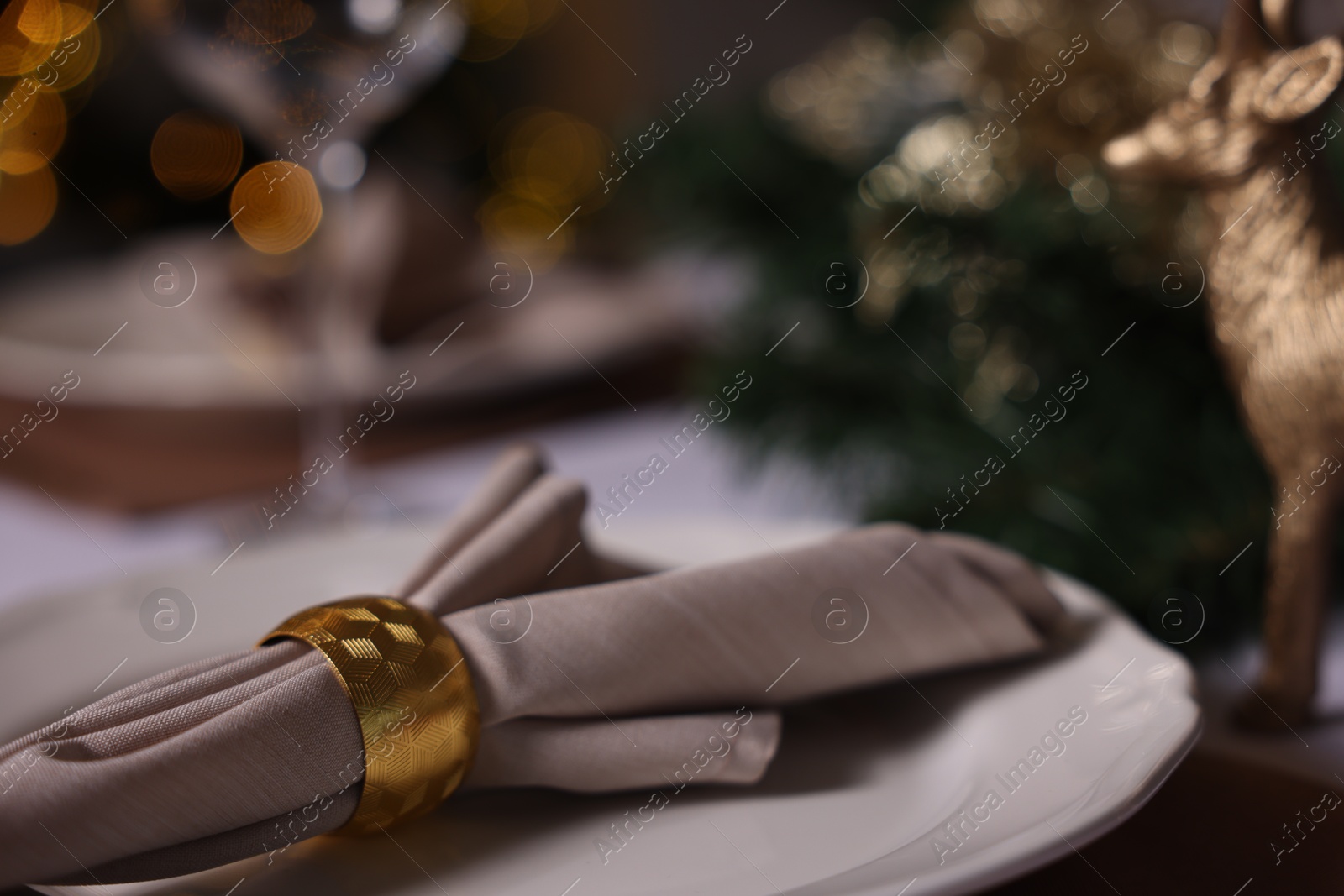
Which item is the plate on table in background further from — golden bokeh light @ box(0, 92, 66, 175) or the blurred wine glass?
golden bokeh light @ box(0, 92, 66, 175)

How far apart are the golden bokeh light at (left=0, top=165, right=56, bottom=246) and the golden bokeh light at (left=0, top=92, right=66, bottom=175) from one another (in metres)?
0.02

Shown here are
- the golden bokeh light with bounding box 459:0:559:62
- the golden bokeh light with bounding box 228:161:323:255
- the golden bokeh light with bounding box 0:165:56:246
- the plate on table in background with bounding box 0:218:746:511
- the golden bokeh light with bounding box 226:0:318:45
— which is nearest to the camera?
the golden bokeh light with bounding box 226:0:318:45

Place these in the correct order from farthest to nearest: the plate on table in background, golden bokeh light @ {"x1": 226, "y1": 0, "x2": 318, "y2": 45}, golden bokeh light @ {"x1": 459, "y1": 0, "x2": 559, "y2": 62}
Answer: golden bokeh light @ {"x1": 459, "y1": 0, "x2": 559, "y2": 62}, the plate on table in background, golden bokeh light @ {"x1": 226, "y1": 0, "x2": 318, "y2": 45}

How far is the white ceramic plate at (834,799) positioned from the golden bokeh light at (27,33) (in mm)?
889

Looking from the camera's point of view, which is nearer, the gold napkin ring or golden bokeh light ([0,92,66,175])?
the gold napkin ring

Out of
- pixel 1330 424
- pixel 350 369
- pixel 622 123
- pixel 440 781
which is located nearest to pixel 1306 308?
pixel 1330 424

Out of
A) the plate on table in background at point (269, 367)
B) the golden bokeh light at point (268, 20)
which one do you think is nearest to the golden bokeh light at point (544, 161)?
the plate on table in background at point (269, 367)

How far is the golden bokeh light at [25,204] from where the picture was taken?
1.21 meters

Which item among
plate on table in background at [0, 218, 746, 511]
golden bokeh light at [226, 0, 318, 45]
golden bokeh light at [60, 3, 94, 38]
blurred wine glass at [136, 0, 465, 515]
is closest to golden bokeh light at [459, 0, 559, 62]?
golden bokeh light at [60, 3, 94, 38]

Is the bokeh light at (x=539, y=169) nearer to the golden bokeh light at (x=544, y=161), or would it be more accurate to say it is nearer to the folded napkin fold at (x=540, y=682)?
the golden bokeh light at (x=544, y=161)

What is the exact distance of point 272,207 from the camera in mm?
1077

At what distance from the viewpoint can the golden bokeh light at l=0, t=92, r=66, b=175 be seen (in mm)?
1092

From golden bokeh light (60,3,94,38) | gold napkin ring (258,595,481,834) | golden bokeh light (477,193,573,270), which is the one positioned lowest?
gold napkin ring (258,595,481,834)

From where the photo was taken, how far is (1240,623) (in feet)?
1.27
